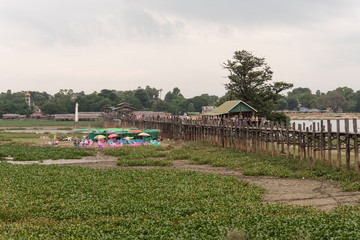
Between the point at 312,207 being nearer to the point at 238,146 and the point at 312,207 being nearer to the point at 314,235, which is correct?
the point at 314,235

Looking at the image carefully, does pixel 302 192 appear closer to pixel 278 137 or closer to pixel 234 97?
pixel 278 137

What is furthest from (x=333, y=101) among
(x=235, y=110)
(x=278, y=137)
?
(x=278, y=137)

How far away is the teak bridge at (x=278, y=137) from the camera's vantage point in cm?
2109

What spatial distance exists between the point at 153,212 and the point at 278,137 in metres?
16.0

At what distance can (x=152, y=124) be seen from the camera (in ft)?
192

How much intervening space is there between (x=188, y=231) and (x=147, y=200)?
3848 mm

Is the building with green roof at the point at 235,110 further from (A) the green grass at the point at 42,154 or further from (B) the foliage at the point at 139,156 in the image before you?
(A) the green grass at the point at 42,154

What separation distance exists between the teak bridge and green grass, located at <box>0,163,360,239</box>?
6.56m

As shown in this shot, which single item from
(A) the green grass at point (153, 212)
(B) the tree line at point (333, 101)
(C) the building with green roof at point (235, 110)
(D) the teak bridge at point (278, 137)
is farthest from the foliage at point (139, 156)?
(B) the tree line at point (333, 101)

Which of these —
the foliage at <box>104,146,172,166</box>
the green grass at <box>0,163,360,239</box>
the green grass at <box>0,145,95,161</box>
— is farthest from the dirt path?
the green grass at <box>0,145,95,161</box>

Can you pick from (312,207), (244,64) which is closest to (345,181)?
(312,207)

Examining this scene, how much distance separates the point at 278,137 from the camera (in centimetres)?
2695

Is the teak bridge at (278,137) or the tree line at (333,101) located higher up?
the tree line at (333,101)

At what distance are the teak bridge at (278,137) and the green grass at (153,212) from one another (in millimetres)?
6559
